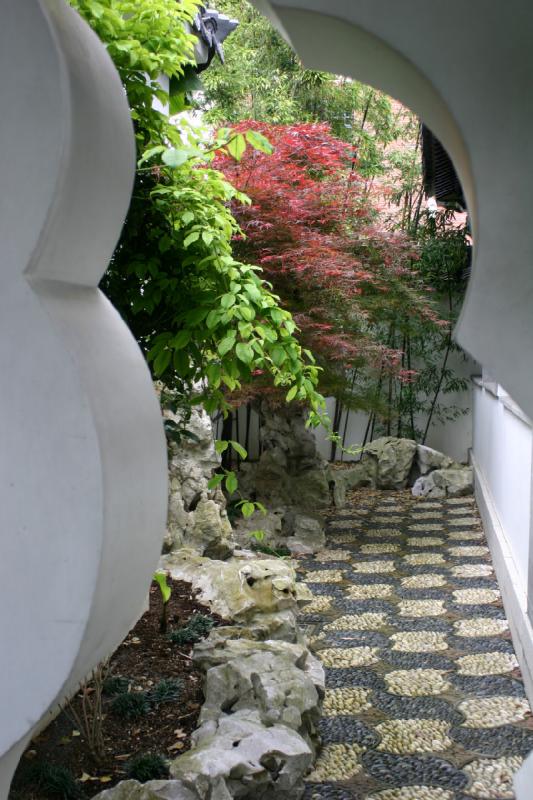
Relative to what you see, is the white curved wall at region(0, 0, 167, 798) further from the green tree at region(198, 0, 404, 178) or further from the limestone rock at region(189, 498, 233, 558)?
the green tree at region(198, 0, 404, 178)

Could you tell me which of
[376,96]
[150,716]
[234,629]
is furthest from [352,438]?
[150,716]

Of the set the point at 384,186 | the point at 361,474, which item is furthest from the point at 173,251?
the point at 384,186

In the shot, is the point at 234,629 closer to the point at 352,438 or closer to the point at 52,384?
the point at 52,384

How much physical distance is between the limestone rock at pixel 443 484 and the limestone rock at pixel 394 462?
28cm

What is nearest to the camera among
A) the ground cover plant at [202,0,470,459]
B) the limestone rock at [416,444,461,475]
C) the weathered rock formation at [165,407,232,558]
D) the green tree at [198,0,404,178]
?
the weathered rock formation at [165,407,232,558]

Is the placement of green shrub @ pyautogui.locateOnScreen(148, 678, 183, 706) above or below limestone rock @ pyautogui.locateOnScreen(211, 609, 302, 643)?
below

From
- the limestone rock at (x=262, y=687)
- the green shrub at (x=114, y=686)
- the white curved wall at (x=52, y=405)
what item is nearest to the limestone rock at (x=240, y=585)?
the limestone rock at (x=262, y=687)

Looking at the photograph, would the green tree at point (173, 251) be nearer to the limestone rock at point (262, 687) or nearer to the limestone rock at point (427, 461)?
the limestone rock at point (262, 687)

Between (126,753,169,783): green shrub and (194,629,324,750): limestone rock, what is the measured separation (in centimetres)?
31

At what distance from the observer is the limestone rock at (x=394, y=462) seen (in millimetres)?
10328

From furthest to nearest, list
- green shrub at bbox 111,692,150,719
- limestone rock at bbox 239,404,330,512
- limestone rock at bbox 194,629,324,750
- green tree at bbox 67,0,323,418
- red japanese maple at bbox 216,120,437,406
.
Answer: limestone rock at bbox 239,404,330,512 < red japanese maple at bbox 216,120,437,406 < green shrub at bbox 111,692,150,719 < limestone rock at bbox 194,629,324,750 < green tree at bbox 67,0,323,418

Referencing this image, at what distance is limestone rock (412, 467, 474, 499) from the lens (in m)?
9.96

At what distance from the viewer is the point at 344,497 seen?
9.38m

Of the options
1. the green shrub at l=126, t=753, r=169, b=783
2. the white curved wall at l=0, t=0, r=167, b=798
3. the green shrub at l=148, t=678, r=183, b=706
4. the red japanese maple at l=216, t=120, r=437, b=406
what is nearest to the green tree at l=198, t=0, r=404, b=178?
the red japanese maple at l=216, t=120, r=437, b=406
